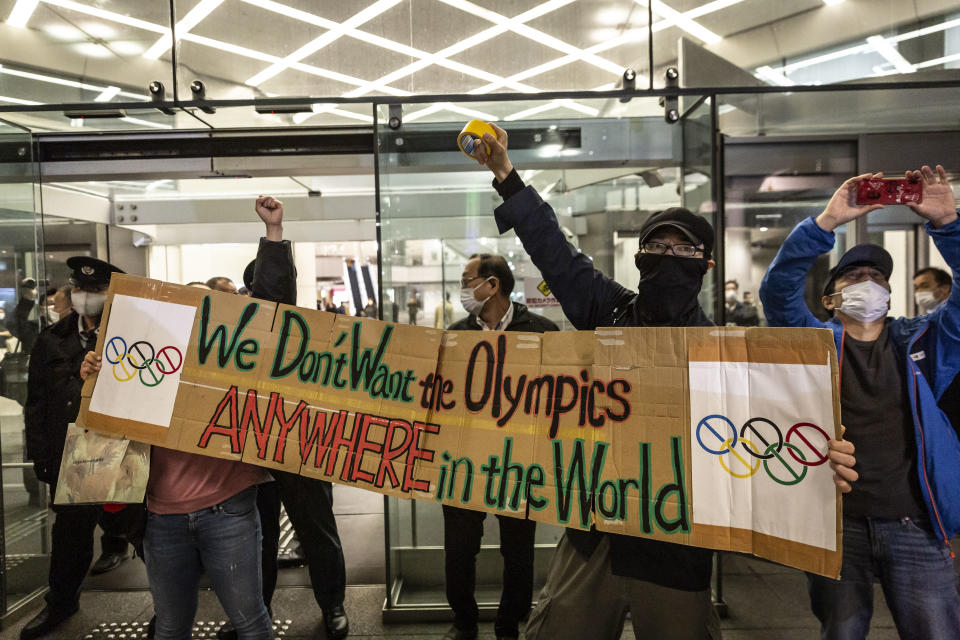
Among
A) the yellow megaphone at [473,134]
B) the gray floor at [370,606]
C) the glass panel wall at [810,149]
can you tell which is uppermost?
the glass panel wall at [810,149]

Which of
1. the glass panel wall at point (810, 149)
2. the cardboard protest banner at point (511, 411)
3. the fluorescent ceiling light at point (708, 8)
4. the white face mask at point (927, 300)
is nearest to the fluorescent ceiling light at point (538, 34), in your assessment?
the fluorescent ceiling light at point (708, 8)

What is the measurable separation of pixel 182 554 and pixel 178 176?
2.69 m

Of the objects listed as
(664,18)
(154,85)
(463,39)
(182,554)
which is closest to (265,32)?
(154,85)

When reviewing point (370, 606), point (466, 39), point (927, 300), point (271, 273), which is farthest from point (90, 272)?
point (927, 300)

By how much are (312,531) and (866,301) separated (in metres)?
2.65

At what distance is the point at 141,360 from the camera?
1.97 metres

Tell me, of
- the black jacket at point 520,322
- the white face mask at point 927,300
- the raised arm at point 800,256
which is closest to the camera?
the raised arm at point 800,256

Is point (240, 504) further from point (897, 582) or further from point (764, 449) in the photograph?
point (897, 582)

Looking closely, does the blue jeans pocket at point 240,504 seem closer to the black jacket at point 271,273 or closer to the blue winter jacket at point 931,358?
the black jacket at point 271,273

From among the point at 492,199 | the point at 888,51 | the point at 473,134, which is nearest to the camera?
the point at 473,134

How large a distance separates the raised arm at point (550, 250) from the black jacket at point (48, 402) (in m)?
2.25

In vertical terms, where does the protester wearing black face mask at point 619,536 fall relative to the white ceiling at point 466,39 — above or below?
below

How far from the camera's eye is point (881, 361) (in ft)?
6.30

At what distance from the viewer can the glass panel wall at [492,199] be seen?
3266 mm
